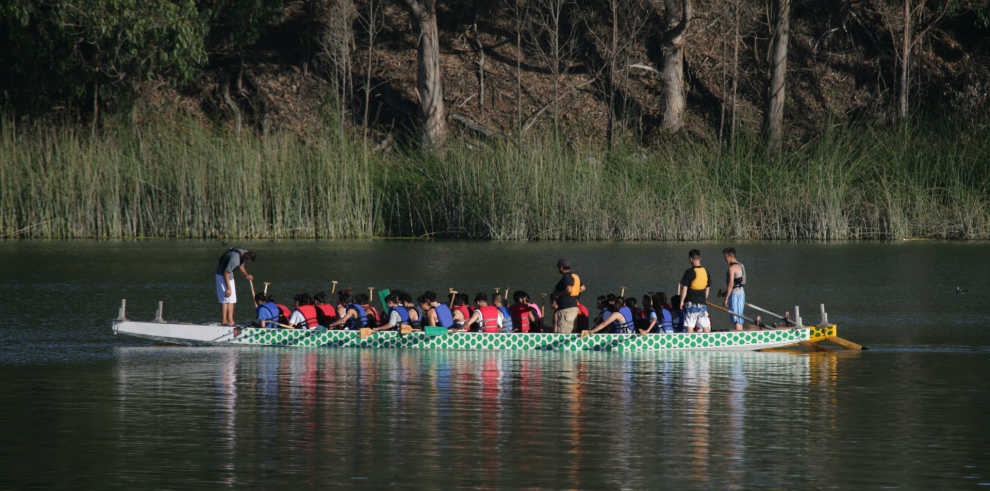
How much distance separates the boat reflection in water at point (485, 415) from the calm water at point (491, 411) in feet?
0.10

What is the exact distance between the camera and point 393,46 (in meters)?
49.2

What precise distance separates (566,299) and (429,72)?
2820 centimetres

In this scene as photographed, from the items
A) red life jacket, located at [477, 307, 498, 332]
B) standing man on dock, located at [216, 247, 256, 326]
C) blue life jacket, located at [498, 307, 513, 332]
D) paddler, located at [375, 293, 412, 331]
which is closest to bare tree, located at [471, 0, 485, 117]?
standing man on dock, located at [216, 247, 256, 326]

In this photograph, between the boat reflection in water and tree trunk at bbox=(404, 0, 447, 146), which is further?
tree trunk at bbox=(404, 0, 447, 146)

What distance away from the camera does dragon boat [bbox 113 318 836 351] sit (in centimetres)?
1599

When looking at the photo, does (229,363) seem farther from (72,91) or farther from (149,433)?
(72,91)

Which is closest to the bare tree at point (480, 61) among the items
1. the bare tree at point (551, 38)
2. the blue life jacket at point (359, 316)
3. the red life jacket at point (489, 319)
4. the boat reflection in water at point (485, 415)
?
the bare tree at point (551, 38)

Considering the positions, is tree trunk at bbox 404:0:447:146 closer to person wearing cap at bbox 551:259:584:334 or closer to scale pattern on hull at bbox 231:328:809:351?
person wearing cap at bbox 551:259:584:334

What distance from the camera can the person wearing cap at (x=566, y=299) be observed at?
16312 millimetres

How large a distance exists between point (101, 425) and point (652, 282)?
15.1m

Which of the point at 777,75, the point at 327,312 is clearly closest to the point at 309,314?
the point at 327,312

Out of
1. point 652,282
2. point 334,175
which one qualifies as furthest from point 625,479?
point 334,175

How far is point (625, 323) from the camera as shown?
16234 mm

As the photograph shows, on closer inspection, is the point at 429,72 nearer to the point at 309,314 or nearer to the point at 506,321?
the point at 309,314
